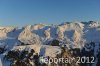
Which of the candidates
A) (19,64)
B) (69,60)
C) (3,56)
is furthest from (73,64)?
(3,56)

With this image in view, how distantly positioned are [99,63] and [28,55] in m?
46.9

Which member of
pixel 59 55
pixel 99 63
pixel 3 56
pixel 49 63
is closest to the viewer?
pixel 49 63

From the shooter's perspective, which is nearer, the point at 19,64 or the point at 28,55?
the point at 19,64

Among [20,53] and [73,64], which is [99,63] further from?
[20,53]

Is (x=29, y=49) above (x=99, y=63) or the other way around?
above

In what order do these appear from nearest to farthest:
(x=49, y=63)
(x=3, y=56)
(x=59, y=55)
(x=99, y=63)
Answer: (x=49, y=63) < (x=59, y=55) < (x=3, y=56) < (x=99, y=63)

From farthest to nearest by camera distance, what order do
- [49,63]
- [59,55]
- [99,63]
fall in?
[99,63] → [59,55] → [49,63]

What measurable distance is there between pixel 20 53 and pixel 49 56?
1801 cm

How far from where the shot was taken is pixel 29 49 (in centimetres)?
17700

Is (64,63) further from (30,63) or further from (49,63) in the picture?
(30,63)

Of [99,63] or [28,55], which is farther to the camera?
[99,63]

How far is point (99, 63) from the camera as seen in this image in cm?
18462

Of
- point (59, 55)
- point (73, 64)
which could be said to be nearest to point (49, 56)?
point (59, 55)

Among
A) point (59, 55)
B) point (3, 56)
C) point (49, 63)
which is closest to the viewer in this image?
point (49, 63)
